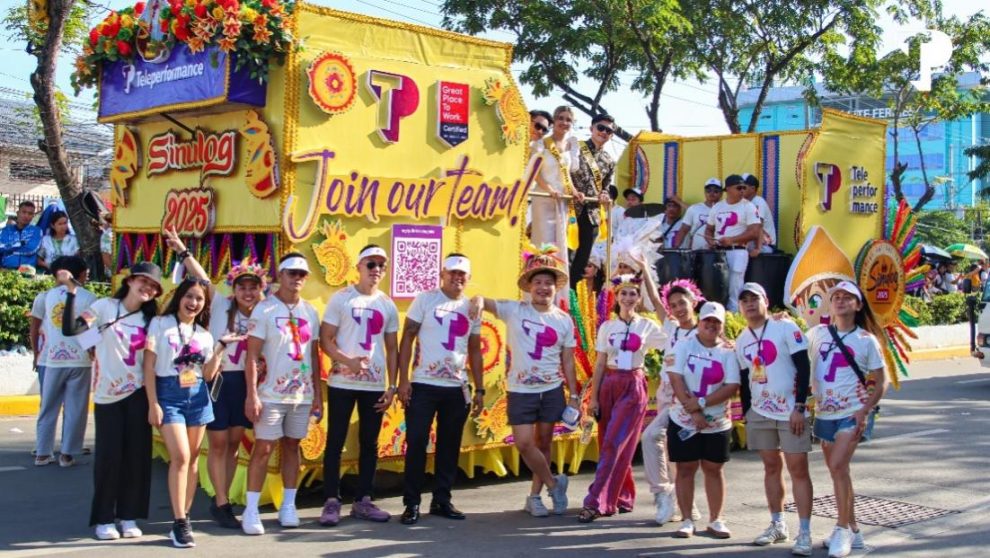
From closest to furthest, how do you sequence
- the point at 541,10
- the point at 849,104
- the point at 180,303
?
the point at 180,303, the point at 541,10, the point at 849,104

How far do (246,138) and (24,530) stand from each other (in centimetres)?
310

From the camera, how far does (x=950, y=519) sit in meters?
8.16

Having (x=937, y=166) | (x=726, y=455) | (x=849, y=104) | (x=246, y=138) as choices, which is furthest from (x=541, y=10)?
(x=937, y=166)

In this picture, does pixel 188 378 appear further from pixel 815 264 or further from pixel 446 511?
pixel 815 264

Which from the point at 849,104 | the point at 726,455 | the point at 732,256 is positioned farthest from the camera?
the point at 849,104

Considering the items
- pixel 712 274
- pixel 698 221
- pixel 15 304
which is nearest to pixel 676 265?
pixel 712 274

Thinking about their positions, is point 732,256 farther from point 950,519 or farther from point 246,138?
point 246,138

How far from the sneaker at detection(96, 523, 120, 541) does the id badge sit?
105cm

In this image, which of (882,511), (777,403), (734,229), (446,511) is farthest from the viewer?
(734,229)

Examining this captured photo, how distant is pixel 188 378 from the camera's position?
6867 millimetres

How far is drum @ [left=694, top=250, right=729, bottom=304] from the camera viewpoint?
40.3ft

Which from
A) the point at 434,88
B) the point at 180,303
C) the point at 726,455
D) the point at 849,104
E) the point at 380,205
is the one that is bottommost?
the point at 726,455

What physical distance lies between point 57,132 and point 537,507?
9.71 metres

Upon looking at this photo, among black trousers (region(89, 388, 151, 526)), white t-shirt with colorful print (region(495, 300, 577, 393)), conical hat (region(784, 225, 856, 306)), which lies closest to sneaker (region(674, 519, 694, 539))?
white t-shirt with colorful print (region(495, 300, 577, 393))
